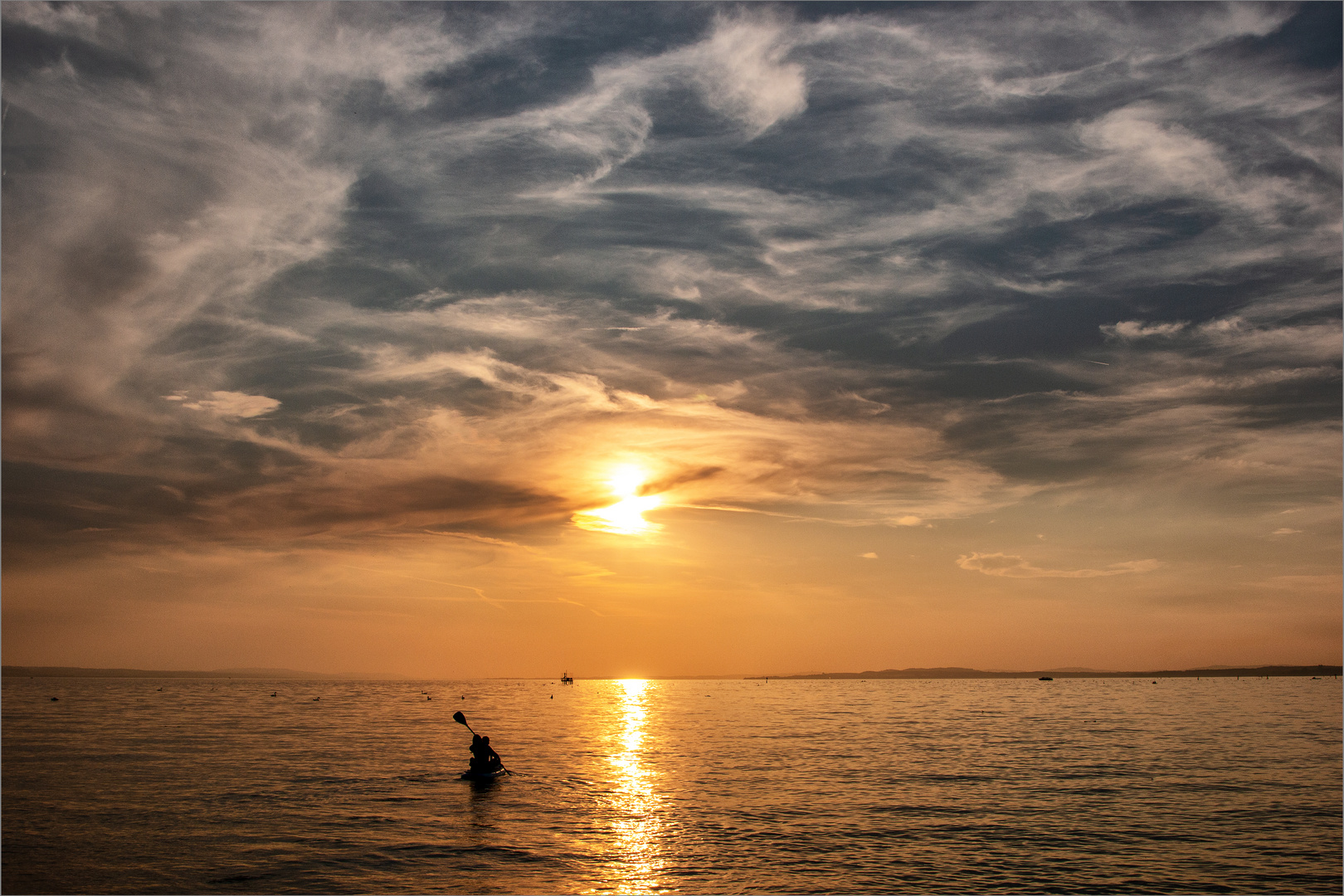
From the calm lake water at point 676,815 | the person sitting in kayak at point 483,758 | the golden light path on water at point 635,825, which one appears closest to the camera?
the golden light path on water at point 635,825

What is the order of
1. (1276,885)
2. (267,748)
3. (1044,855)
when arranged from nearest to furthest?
1. (1276,885)
2. (1044,855)
3. (267,748)

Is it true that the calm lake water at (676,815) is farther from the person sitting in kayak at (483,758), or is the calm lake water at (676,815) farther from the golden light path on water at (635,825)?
the person sitting in kayak at (483,758)

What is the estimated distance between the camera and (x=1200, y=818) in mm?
40188

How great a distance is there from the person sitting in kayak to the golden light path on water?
7.86m

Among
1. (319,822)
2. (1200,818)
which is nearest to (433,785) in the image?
(319,822)

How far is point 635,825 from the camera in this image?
38.3m

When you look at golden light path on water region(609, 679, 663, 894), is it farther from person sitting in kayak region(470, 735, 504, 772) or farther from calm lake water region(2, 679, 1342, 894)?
person sitting in kayak region(470, 735, 504, 772)

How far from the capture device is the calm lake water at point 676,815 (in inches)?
1162

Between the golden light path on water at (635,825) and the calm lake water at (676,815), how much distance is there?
19cm

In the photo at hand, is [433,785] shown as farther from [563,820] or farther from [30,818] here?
[30,818]

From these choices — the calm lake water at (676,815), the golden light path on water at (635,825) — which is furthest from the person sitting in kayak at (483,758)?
the golden light path on water at (635,825)

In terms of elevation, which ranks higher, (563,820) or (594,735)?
(563,820)

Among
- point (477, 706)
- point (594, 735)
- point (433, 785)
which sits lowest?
point (477, 706)

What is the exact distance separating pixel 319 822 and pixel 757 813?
20866mm
